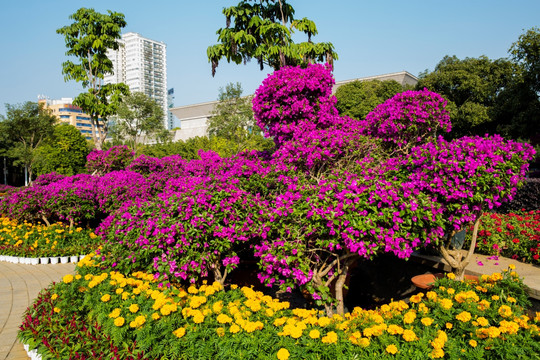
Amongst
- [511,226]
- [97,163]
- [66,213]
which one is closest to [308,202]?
[511,226]

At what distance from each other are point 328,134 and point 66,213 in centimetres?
683

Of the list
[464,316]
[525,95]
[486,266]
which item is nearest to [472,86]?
[525,95]

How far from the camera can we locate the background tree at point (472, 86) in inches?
→ 883

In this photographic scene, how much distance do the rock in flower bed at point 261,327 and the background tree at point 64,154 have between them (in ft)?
97.8

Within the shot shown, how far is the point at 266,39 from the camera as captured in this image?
26.1 ft

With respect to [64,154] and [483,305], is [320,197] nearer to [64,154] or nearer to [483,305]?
[483,305]

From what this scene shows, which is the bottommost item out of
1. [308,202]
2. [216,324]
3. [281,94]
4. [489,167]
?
[216,324]

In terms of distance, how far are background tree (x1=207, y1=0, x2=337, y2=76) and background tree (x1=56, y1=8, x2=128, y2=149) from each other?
10150mm

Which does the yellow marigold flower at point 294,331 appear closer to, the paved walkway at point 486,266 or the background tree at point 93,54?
the paved walkway at point 486,266

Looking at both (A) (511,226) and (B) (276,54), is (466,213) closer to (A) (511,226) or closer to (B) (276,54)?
(A) (511,226)

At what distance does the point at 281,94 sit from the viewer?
5879 millimetres

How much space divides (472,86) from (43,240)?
2456 cm

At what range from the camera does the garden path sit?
3.88m

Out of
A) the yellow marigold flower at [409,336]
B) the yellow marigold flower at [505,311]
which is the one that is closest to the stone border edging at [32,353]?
the yellow marigold flower at [409,336]
